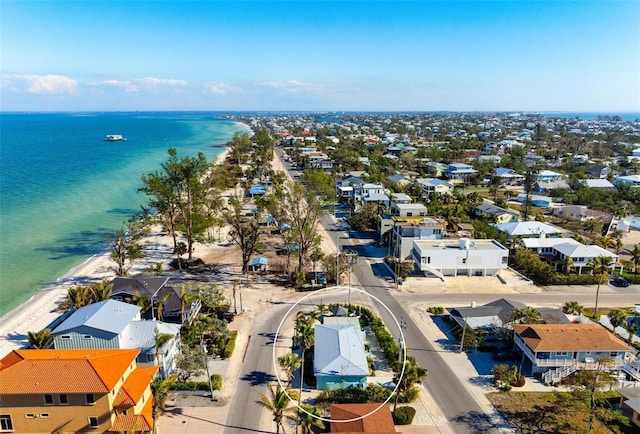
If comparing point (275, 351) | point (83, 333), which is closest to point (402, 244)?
point (275, 351)

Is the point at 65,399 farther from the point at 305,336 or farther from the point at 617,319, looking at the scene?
the point at 617,319

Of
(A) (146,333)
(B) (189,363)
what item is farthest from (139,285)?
(B) (189,363)

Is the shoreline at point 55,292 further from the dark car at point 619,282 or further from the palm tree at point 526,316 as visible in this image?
the dark car at point 619,282

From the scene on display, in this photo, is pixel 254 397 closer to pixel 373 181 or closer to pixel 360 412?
pixel 360 412

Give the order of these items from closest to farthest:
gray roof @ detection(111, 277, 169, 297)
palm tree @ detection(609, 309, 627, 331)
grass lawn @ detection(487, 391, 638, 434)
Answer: grass lawn @ detection(487, 391, 638, 434) → palm tree @ detection(609, 309, 627, 331) → gray roof @ detection(111, 277, 169, 297)

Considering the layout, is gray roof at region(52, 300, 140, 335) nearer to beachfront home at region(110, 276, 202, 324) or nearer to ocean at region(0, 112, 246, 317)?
beachfront home at region(110, 276, 202, 324)

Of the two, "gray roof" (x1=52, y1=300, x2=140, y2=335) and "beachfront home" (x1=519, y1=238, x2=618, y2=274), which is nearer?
"gray roof" (x1=52, y1=300, x2=140, y2=335)

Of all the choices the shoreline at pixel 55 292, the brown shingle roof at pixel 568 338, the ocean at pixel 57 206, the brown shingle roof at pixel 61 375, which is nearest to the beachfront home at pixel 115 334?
the brown shingle roof at pixel 61 375

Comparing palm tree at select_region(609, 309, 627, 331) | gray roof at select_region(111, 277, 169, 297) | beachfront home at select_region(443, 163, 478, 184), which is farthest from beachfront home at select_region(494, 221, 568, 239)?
beachfront home at select_region(443, 163, 478, 184)

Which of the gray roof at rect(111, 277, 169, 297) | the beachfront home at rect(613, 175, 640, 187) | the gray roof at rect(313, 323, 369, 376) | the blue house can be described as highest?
the beachfront home at rect(613, 175, 640, 187)
